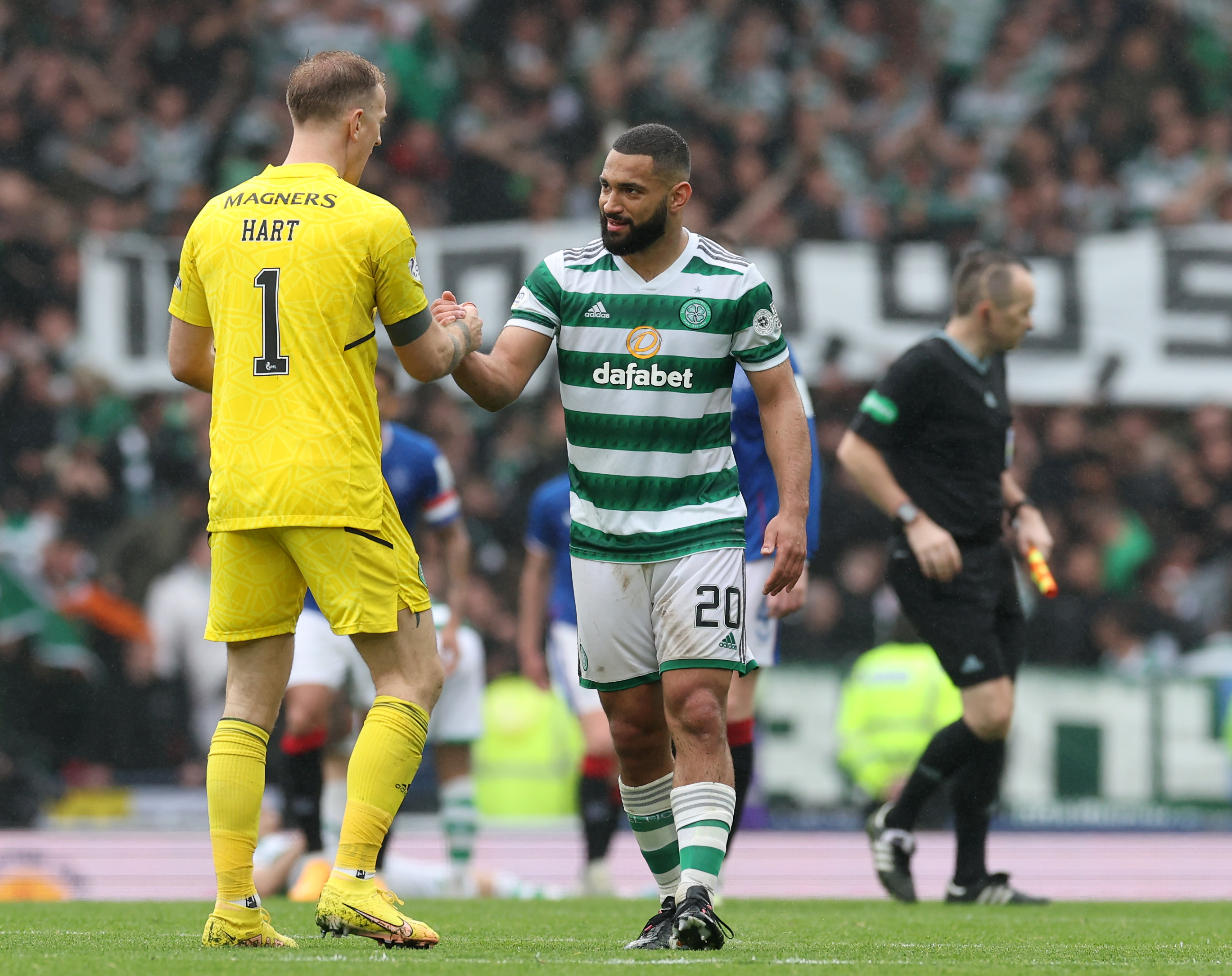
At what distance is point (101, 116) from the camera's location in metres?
14.7

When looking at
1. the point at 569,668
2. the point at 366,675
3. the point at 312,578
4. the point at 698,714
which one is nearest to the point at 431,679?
the point at 312,578

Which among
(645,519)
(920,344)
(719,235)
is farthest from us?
(719,235)

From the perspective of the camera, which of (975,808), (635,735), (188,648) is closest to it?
(635,735)

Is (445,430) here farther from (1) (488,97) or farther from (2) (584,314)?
(2) (584,314)

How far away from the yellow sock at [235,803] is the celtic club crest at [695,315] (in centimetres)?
160

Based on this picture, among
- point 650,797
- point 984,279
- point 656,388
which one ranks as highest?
point 984,279

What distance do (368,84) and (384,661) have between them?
59.8 inches

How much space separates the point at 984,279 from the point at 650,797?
3052mm

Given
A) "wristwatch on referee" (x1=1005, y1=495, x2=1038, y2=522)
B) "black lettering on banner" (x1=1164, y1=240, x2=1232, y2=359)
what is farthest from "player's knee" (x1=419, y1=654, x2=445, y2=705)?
"black lettering on banner" (x1=1164, y1=240, x2=1232, y2=359)

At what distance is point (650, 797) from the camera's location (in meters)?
5.10

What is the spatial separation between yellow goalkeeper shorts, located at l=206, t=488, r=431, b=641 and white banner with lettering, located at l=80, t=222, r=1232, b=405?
8.25m

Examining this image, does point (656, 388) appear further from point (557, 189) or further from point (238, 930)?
point (557, 189)

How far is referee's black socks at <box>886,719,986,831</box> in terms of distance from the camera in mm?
7164

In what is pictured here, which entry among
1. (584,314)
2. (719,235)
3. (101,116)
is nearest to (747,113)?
(101,116)
